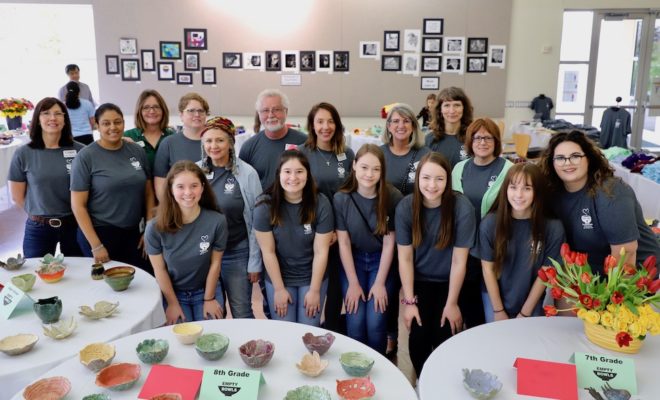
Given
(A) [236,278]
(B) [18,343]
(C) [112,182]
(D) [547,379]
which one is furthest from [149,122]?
(D) [547,379]

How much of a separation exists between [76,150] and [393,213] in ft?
6.46

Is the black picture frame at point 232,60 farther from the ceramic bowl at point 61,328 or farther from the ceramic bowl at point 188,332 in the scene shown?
the ceramic bowl at point 188,332

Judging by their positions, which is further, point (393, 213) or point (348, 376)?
point (393, 213)

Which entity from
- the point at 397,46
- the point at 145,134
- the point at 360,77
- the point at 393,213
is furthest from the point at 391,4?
the point at 393,213

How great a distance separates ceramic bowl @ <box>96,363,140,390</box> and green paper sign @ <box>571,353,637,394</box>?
4.98 ft

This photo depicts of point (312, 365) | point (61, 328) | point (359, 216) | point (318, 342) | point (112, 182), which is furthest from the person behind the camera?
point (112, 182)

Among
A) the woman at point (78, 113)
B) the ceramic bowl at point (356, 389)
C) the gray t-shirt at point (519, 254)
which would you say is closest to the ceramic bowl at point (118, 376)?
the ceramic bowl at point (356, 389)

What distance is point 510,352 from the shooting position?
2076 millimetres

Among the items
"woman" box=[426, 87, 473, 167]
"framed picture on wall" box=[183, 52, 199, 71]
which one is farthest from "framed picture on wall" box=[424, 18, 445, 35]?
"woman" box=[426, 87, 473, 167]

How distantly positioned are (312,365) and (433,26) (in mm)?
8013

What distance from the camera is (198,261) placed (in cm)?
274

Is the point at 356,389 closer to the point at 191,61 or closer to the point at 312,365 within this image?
the point at 312,365

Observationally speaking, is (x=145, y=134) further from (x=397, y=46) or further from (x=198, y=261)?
(x=397, y=46)

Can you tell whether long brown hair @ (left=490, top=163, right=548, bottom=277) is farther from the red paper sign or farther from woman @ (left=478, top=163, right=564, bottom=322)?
the red paper sign
